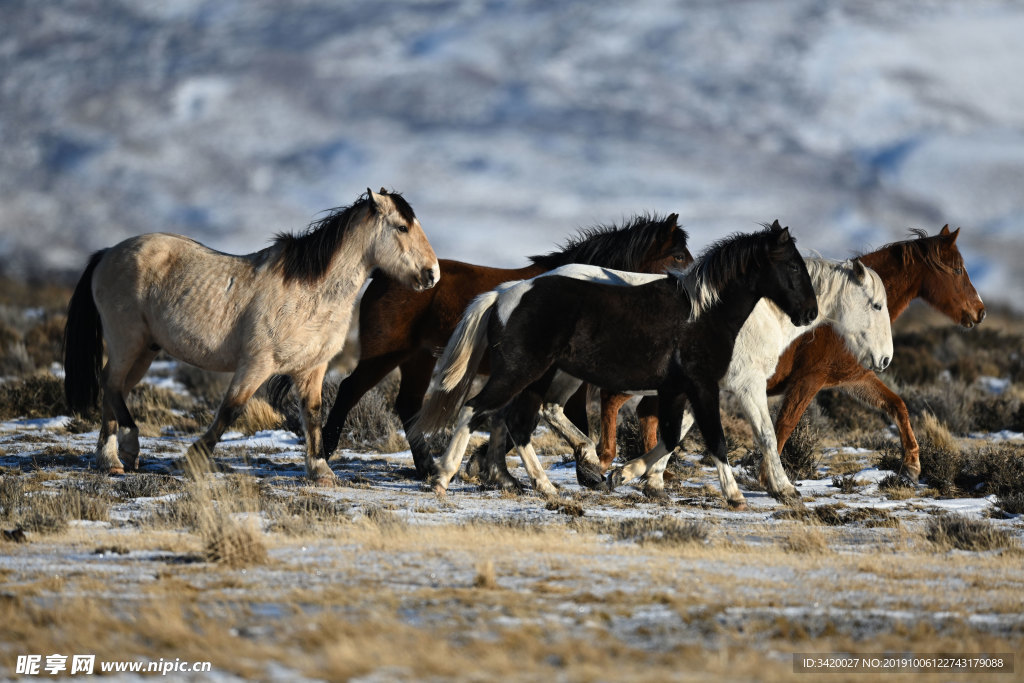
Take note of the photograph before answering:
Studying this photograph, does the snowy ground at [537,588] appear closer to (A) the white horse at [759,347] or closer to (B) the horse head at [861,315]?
(A) the white horse at [759,347]

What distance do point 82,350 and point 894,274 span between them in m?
7.75

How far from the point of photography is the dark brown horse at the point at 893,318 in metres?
9.64

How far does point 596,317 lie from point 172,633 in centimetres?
454

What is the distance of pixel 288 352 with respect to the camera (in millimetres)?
8789

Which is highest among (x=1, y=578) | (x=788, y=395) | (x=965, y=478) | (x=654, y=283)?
(x=654, y=283)

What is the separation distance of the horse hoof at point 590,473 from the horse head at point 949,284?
3.73 meters

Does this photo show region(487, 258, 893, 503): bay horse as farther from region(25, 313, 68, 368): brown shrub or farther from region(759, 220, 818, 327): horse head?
region(25, 313, 68, 368): brown shrub

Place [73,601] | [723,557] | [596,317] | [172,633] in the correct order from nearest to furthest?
[172,633] → [73,601] → [723,557] → [596,317]

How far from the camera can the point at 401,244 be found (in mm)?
8953

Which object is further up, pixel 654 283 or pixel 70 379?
pixel 654 283

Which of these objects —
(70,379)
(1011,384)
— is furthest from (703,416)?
(1011,384)

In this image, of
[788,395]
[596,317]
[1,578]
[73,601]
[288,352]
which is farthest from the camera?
[788,395]

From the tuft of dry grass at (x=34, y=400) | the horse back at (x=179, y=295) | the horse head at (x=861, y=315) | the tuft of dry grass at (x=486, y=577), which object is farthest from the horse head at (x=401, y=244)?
the tuft of dry grass at (x=34, y=400)

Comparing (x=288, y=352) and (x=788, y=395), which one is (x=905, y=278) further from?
(x=288, y=352)
